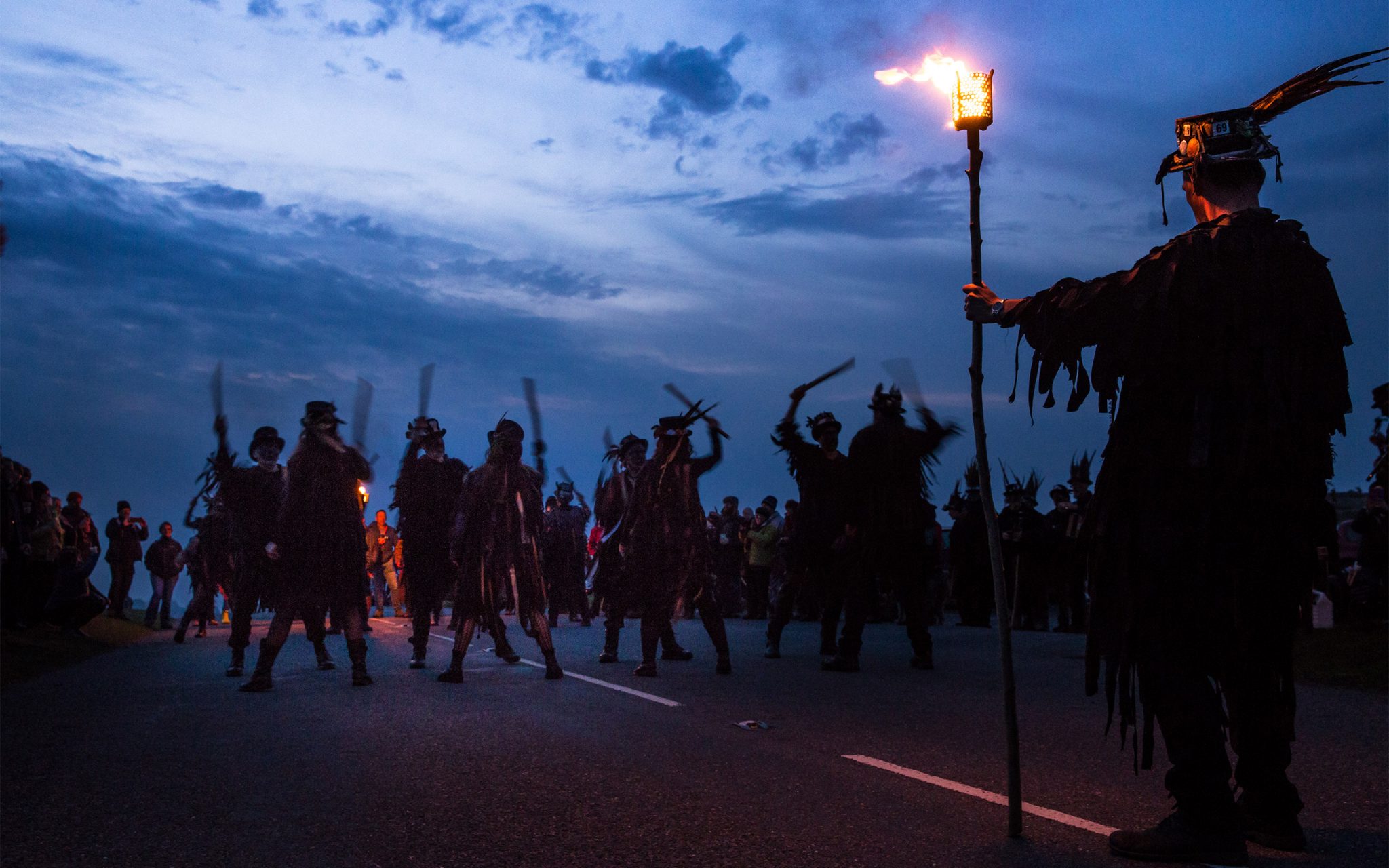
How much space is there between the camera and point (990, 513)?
4512 mm

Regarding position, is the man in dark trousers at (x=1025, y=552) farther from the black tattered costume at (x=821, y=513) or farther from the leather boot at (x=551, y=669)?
the leather boot at (x=551, y=669)

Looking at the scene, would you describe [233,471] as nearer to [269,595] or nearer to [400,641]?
[269,595]

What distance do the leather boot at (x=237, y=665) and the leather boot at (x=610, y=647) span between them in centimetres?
337

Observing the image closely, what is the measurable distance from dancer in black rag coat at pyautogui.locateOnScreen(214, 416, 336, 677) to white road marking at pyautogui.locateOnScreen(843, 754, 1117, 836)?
6.24 m

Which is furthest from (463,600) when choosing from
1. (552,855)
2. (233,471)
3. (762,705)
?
(552,855)

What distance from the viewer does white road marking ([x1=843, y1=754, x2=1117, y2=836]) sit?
522 centimetres

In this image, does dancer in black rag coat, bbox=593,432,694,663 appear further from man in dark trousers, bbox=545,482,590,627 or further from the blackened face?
man in dark trousers, bbox=545,482,590,627

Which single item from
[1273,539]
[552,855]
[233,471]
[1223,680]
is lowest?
[552,855]

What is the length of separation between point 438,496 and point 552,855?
903 cm

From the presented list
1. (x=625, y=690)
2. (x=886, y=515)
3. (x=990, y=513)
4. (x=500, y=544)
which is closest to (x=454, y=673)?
(x=500, y=544)

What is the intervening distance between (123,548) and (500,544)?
→ 13.8m

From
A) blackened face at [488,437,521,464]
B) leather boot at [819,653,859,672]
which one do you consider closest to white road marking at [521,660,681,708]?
blackened face at [488,437,521,464]

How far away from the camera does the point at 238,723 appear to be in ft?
28.7

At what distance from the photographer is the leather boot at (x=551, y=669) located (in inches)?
452
